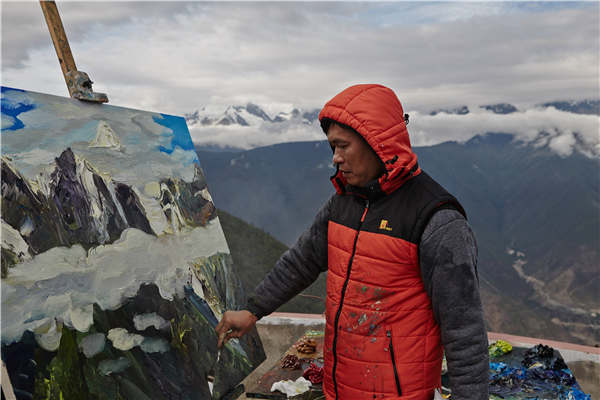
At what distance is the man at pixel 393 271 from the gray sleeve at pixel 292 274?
30 cm

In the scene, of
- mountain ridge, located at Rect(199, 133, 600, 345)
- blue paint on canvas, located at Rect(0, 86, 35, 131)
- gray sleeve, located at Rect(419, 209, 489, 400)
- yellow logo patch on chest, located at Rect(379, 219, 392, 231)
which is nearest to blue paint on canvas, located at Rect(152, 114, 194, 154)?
blue paint on canvas, located at Rect(0, 86, 35, 131)

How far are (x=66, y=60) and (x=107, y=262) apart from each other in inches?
43.9

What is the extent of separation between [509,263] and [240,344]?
6334 inches

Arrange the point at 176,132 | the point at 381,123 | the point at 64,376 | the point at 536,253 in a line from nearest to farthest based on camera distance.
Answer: the point at 64,376 < the point at 381,123 < the point at 176,132 < the point at 536,253

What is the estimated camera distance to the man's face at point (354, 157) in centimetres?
218

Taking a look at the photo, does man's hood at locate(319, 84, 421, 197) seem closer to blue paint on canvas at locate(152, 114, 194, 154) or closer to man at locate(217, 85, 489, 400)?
man at locate(217, 85, 489, 400)

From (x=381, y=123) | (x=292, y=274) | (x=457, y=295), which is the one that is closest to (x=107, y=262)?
(x=292, y=274)

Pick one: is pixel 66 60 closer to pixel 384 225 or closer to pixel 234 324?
pixel 234 324

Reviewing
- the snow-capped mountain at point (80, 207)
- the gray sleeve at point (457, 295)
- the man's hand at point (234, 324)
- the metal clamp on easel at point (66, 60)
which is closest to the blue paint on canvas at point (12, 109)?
the snow-capped mountain at point (80, 207)

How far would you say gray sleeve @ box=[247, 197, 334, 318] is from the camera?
2.68m

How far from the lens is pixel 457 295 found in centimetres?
200

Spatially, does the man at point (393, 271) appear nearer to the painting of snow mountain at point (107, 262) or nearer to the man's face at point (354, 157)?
the man's face at point (354, 157)

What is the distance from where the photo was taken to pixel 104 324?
7.16 feet

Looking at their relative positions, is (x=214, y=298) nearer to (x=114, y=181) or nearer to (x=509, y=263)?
(x=114, y=181)
